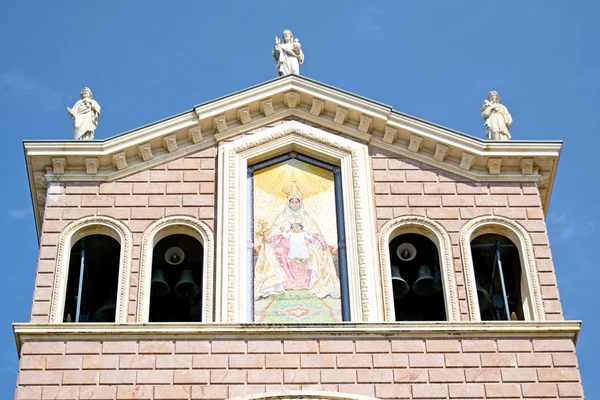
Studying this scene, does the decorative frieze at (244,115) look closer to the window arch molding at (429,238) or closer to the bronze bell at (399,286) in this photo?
the window arch molding at (429,238)

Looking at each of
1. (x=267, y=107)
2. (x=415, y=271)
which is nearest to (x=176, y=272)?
(x=267, y=107)

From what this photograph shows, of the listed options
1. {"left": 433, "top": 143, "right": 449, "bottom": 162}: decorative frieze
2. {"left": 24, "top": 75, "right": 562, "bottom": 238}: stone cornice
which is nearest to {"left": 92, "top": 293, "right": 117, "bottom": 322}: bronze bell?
{"left": 24, "top": 75, "right": 562, "bottom": 238}: stone cornice

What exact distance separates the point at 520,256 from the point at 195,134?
6114 millimetres

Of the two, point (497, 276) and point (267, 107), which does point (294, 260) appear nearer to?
point (267, 107)

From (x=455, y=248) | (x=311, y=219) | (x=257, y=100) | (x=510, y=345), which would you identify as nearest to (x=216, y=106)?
(x=257, y=100)

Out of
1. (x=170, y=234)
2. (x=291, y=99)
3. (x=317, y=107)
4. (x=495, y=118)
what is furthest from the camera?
(x=495, y=118)

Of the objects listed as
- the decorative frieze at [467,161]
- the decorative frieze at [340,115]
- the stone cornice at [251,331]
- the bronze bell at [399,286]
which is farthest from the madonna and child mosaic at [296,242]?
the decorative frieze at [467,161]

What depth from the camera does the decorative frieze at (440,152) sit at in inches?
1244

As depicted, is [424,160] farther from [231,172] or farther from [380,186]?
[231,172]

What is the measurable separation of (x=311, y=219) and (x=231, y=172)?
1.65m

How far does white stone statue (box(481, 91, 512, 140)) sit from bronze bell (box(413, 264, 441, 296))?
320 centimetres

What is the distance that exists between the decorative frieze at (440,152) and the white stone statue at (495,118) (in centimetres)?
120

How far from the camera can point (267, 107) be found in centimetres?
3219

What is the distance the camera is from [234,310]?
29.1 m
